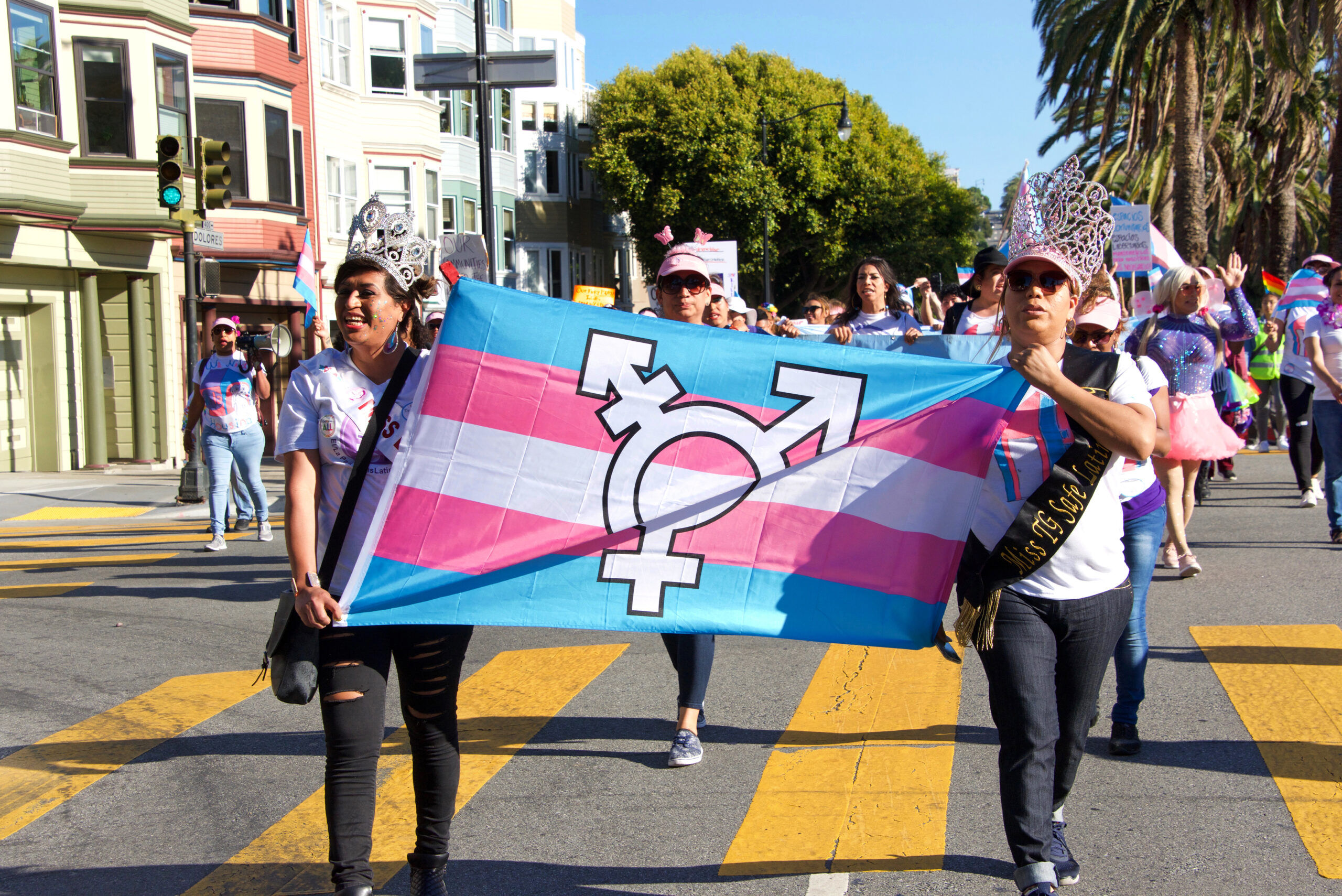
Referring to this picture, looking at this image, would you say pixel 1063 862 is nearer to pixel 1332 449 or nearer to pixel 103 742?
pixel 103 742

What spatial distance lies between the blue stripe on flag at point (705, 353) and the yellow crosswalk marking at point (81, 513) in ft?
41.7

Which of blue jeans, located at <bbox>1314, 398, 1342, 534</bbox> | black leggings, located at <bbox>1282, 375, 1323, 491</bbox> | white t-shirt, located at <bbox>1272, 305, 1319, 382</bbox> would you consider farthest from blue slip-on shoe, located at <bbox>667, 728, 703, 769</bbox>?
black leggings, located at <bbox>1282, 375, 1323, 491</bbox>

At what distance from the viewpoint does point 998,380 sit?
3.75 meters

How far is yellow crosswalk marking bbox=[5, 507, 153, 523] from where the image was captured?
14.9m

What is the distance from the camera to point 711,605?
3.96 metres

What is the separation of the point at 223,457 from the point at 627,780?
781cm

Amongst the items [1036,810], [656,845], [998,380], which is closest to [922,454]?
[998,380]

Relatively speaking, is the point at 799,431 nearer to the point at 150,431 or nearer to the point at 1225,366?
the point at 1225,366

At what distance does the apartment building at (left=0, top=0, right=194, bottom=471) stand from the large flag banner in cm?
1789

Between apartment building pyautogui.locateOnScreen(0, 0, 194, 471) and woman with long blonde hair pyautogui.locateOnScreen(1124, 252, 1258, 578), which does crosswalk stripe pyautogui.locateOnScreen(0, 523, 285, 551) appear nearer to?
apartment building pyautogui.locateOnScreen(0, 0, 194, 471)

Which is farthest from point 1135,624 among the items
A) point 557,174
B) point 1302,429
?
point 557,174

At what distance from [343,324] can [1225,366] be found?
10057 millimetres

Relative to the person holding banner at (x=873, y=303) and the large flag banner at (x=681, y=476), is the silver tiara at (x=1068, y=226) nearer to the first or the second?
the large flag banner at (x=681, y=476)

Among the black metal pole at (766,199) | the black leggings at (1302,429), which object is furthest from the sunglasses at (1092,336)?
the black metal pole at (766,199)
